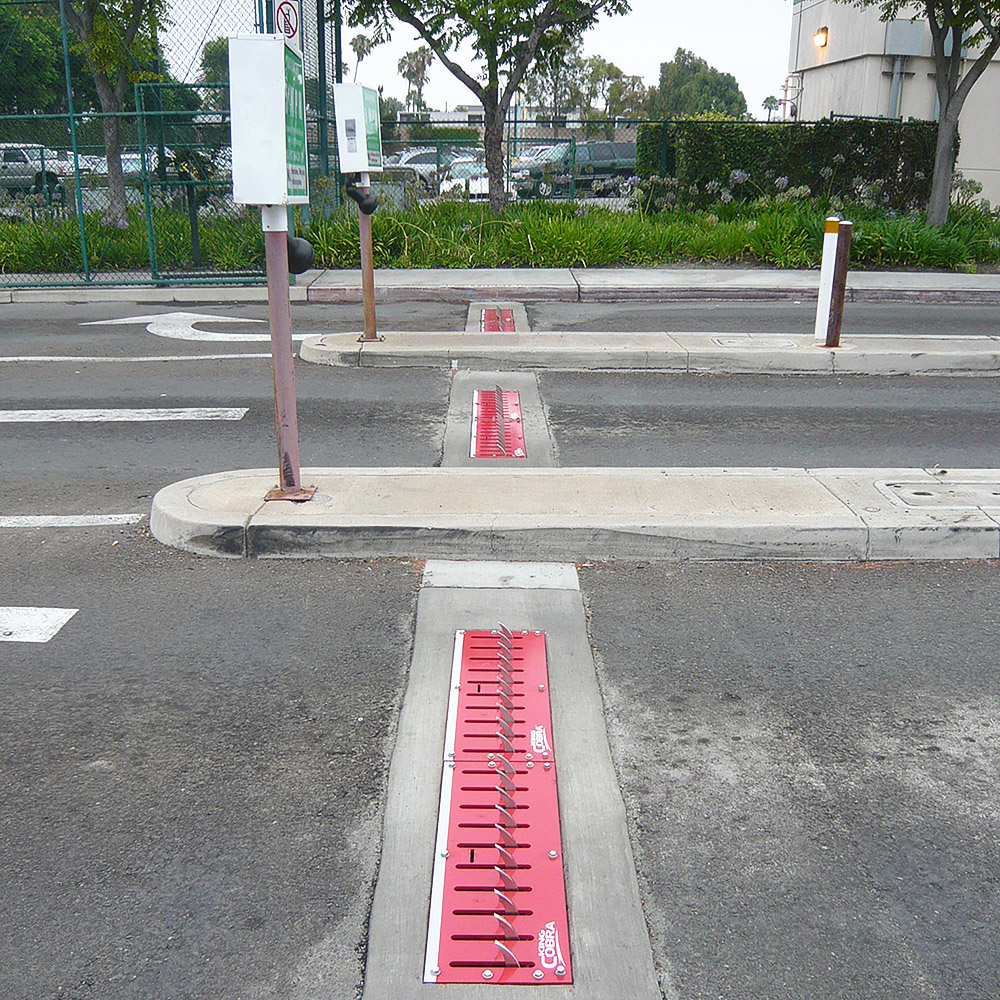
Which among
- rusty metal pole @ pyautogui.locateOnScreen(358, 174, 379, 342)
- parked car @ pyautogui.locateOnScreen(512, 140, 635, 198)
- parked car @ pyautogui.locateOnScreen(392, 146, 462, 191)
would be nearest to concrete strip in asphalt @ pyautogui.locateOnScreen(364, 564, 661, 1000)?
rusty metal pole @ pyautogui.locateOnScreen(358, 174, 379, 342)

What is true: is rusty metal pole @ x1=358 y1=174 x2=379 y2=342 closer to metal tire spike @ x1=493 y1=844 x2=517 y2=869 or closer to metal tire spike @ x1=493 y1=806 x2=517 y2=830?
metal tire spike @ x1=493 y1=806 x2=517 y2=830

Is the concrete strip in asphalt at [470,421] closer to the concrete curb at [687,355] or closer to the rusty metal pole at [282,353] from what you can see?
the concrete curb at [687,355]

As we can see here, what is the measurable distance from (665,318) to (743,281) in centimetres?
254

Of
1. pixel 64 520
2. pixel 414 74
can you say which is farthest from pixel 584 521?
pixel 414 74

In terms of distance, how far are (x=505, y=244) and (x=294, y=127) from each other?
1155cm

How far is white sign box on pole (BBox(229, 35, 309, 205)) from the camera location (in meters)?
→ 4.52

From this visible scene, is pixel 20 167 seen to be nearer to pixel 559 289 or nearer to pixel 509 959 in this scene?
pixel 559 289

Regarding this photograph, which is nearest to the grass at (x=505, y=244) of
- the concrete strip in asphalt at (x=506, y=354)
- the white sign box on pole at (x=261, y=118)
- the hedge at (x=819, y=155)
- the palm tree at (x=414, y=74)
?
the hedge at (x=819, y=155)

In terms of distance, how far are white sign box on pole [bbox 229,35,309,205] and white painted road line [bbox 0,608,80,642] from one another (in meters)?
1.96

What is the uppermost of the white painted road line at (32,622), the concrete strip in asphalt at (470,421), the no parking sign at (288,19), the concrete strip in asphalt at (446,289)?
the no parking sign at (288,19)

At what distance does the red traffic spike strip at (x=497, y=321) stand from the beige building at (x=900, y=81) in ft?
46.7

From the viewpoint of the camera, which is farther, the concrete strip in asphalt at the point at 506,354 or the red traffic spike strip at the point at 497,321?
the red traffic spike strip at the point at 497,321

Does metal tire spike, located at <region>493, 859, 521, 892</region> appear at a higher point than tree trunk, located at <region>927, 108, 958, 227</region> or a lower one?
lower

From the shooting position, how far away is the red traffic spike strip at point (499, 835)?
264 centimetres
